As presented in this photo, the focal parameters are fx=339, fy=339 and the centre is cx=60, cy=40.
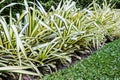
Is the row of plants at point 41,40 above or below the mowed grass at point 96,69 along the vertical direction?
above

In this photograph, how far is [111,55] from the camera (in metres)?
4.96

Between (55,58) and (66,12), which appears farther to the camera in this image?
(66,12)

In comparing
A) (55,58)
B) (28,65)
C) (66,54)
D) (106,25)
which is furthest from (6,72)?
(106,25)

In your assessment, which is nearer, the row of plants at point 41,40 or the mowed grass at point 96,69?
the row of plants at point 41,40

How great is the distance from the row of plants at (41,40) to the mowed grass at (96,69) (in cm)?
17

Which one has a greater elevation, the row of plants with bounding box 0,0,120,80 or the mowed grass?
the row of plants with bounding box 0,0,120,80

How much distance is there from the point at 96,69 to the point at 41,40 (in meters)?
0.80

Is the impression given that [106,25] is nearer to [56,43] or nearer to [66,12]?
[66,12]

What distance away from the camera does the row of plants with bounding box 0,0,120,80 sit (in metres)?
3.77

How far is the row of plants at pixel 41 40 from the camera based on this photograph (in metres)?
3.77

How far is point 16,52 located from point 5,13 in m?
2.06

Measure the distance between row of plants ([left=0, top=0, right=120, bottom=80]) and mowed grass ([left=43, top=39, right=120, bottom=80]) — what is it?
17 cm

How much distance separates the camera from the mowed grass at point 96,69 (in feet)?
13.0

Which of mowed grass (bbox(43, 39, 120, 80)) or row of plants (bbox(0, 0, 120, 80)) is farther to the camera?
mowed grass (bbox(43, 39, 120, 80))
